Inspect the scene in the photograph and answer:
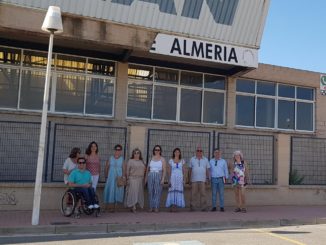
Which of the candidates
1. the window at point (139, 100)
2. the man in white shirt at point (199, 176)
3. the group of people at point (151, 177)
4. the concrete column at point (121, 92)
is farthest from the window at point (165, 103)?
the man in white shirt at point (199, 176)

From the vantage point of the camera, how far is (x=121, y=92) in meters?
15.8

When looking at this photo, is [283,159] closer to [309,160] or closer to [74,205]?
[309,160]

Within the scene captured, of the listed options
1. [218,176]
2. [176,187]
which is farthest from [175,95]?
[176,187]

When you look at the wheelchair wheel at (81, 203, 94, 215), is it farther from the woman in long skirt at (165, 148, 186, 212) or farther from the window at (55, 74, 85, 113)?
the window at (55, 74, 85, 113)

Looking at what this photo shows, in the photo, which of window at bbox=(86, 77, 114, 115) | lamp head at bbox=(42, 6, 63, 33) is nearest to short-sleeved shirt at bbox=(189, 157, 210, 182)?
window at bbox=(86, 77, 114, 115)

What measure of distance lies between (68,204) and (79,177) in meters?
0.67

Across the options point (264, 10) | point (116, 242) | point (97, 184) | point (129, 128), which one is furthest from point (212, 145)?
point (116, 242)

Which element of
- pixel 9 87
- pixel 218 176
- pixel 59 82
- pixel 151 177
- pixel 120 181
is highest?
pixel 59 82

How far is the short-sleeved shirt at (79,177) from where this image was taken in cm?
1116

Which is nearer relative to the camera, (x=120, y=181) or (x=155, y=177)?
(x=120, y=181)

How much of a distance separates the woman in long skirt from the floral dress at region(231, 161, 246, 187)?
1536 millimetres

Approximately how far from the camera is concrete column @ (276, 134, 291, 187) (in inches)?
592

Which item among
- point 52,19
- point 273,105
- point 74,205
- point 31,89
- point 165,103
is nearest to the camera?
point 52,19

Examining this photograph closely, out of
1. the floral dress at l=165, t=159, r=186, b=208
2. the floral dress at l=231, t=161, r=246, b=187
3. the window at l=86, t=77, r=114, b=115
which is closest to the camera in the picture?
the floral dress at l=165, t=159, r=186, b=208
